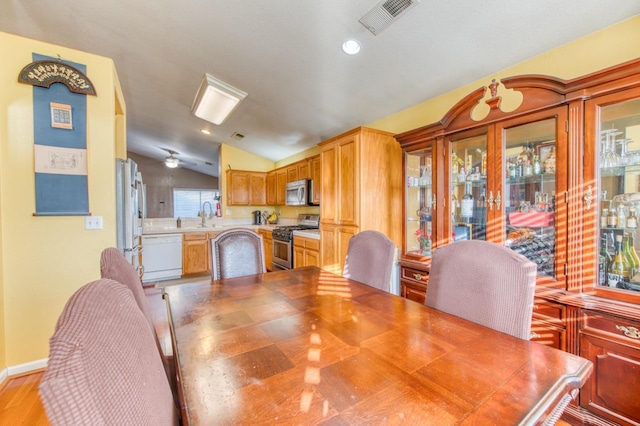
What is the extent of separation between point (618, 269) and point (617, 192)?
0.43 meters

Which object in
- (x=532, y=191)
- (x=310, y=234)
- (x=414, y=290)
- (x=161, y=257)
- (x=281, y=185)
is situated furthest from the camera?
(x=281, y=185)

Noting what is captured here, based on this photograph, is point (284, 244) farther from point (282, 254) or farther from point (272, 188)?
point (272, 188)

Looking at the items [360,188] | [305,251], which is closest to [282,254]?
[305,251]

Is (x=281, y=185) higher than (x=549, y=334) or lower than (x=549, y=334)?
higher

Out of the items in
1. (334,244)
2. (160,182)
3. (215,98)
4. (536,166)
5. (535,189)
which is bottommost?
(334,244)

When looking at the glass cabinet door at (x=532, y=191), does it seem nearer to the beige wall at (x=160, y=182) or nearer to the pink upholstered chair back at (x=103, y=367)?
the pink upholstered chair back at (x=103, y=367)

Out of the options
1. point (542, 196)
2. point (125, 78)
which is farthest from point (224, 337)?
point (125, 78)

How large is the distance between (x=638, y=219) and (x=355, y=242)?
1.57 metres

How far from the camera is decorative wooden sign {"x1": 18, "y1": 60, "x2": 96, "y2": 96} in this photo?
6.51ft

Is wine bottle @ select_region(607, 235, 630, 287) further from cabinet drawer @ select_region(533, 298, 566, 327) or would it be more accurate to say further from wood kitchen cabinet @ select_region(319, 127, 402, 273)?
wood kitchen cabinet @ select_region(319, 127, 402, 273)

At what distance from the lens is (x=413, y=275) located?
2395 mm

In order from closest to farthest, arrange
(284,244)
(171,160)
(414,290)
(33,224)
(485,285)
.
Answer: (485,285)
(33,224)
(414,290)
(284,244)
(171,160)

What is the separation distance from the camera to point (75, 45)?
2711mm

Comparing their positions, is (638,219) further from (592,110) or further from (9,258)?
(9,258)
